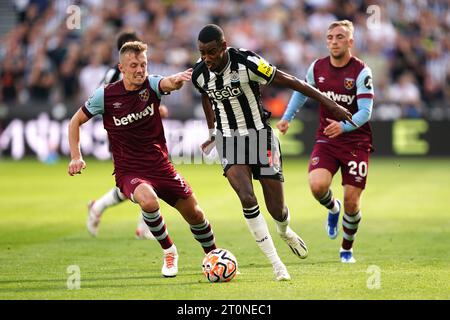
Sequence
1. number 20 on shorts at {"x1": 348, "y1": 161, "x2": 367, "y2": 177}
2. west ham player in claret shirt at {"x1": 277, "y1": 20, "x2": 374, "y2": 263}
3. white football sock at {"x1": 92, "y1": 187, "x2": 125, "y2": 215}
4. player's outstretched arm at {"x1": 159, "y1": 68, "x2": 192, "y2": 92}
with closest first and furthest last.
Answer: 1. player's outstretched arm at {"x1": 159, "y1": 68, "x2": 192, "y2": 92}
2. west ham player in claret shirt at {"x1": 277, "y1": 20, "x2": 374, "y2": 263}
3. number 20 on shorts at {"x1": 348, "y1": 161, "x2": 367, "y2": 177}
4. white football sock at {"x1": 92, "y1": 187, "x2": 125, "y2": 215}

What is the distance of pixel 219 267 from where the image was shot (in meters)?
8.73

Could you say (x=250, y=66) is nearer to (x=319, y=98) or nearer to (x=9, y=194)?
(x=319, y=98)

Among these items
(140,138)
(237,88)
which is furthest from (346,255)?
(140,138)

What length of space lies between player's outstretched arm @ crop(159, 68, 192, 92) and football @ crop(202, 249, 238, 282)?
64.5 inches

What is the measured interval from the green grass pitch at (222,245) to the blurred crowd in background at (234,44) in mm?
4454

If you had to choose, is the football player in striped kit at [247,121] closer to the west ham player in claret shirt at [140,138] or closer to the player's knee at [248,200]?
the player's knee at [248,200]

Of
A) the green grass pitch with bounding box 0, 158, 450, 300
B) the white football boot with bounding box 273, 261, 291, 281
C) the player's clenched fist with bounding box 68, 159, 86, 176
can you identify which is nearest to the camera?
the green grass pitch with bounding box 0, 158, 450, 300

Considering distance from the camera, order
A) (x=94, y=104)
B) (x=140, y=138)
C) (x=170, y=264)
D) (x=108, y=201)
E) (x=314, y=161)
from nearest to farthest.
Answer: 1. (x=170, y=264)
2. (x=94, y=104)
3. (x=140, y=138)
4. (x=314, y=161)
5. (x=108, y=201)

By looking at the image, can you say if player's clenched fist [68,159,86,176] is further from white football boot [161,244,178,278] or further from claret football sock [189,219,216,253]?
claret football sock [189,219,216,253]

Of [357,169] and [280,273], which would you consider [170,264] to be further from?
[357,169]

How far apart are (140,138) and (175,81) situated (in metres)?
0.83

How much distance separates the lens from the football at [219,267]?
28.6 feet

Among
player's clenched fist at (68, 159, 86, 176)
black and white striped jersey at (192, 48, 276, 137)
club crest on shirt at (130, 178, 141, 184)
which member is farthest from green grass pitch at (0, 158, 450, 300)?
black and white striped jersey at (192, 48, 276, 137)

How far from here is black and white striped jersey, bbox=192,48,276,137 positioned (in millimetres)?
9016
